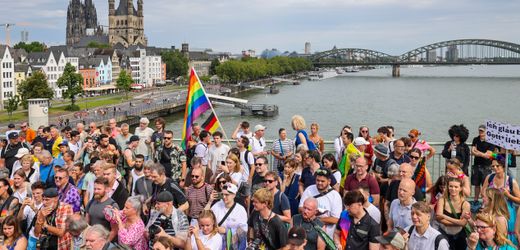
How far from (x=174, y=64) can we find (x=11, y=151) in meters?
114

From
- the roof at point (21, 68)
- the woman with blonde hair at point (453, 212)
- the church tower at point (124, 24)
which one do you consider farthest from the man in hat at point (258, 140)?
the church tower at point (124, 24)

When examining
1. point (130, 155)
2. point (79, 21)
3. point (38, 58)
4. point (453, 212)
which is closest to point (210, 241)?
point (453, 212)

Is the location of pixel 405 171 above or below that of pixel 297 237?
above

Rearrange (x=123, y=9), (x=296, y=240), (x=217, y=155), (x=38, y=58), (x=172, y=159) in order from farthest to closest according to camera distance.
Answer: (x=123, y=9), (x=38, y=58), (x=217, y=155), (x=172, y=159), (x=296, y=240)

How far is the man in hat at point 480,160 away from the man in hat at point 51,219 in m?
5.15

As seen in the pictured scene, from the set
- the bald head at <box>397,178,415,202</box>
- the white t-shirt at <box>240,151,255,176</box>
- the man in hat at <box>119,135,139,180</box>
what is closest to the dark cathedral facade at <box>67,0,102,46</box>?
the man in hat at <box>119,135,139,180</box>

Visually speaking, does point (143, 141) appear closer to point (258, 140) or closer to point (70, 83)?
point (258, 140)

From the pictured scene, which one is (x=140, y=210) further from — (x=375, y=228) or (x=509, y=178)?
(x=509, y=178)

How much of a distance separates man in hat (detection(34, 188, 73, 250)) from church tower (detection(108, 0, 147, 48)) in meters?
146

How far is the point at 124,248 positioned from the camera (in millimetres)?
4602

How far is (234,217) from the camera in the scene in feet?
16.5

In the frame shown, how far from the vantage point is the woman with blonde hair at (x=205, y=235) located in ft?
15.3

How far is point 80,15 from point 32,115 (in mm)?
147400

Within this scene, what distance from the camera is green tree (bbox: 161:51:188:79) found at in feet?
397
